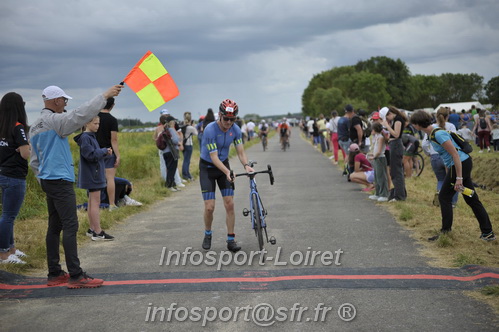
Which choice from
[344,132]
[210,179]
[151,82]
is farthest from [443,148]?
[344,132]

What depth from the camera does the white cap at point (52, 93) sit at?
20.7ft

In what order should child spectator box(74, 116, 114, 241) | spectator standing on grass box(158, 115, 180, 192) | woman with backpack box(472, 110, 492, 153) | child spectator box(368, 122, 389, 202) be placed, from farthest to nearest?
woman with backpack box(472, 110, 492, 153), spectator standing on grass box(158, 115, 180, 192), child spectator box(368, 122, 389, 202), child spectator box(74, 116, 114, 241)

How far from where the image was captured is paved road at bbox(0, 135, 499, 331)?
5.09 meters

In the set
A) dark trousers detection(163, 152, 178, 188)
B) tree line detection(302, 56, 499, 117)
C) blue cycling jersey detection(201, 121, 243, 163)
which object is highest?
tree line detection(302, 56, 499, 117)

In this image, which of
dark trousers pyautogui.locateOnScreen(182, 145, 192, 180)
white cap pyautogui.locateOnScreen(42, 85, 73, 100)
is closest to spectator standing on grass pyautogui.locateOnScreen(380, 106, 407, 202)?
dark trousers pyautogui.locateOnScreen(182, 145, 192, 180)

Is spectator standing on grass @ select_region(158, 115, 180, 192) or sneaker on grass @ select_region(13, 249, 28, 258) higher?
spectator standing on grass @ select_region(158, 115, 180, 192)

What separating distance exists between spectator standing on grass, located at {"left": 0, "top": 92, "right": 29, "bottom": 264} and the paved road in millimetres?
787

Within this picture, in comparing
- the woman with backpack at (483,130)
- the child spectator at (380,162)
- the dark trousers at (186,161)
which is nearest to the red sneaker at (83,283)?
the child spectator at (380,162)

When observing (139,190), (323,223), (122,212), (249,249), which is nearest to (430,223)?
(323,223)

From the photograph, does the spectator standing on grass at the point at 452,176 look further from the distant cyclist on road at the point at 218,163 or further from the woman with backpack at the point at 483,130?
the woman with backpack at the point at 483,130

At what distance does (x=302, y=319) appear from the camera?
511cm

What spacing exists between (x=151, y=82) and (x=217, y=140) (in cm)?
124

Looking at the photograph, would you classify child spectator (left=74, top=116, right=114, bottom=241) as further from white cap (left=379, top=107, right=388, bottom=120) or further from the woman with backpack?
the woman with backpack

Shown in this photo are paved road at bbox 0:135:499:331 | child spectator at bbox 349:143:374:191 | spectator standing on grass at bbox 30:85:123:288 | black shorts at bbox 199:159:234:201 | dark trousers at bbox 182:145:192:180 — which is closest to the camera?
paved road at bbox 0:135:499:331
